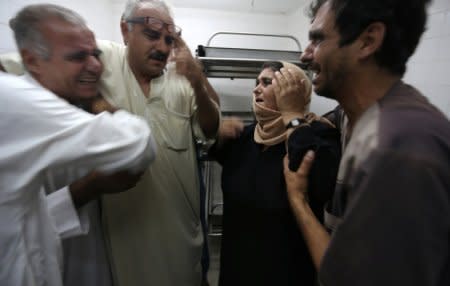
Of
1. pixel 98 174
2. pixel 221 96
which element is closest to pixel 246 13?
pixel 221 96

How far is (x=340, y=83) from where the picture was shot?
27.3 inches

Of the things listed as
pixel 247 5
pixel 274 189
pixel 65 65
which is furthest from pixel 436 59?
pixel 247 5

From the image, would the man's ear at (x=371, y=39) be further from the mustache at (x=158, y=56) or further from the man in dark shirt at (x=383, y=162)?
the mustache at (x=158, y=56)

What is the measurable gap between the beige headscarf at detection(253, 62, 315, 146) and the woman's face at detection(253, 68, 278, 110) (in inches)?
1.2

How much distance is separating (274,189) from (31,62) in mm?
863

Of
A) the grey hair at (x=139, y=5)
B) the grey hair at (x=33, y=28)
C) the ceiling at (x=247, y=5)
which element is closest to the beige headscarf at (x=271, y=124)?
the grey hair at (x=139, y=5)

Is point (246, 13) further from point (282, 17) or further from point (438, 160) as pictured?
point (438, 160)

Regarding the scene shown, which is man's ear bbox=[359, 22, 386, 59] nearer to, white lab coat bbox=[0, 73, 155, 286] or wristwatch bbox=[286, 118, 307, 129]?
wristwatch bbox=[286, 118, 307, 129]

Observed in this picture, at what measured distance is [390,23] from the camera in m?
0.63

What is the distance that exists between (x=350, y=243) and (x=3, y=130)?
2.51 feet

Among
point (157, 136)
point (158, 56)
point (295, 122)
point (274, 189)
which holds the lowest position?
point (274, 189)

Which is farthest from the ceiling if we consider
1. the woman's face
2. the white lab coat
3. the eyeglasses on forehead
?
the white lab coat

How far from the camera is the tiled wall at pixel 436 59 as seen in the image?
1.31m

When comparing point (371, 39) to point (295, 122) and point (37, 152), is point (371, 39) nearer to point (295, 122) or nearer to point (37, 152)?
point (295, 122)
